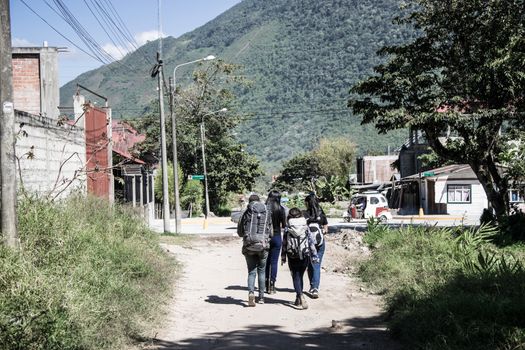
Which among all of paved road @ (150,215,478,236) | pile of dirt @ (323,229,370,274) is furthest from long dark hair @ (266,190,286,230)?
paved road @ (150,215,478,236)

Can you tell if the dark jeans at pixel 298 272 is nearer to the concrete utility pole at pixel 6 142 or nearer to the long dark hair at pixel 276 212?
the long dark hair at pixel 276 212

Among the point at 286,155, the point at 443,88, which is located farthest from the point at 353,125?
the point at 443,88

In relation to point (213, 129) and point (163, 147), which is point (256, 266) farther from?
point (213, 129)

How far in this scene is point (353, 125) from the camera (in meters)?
134

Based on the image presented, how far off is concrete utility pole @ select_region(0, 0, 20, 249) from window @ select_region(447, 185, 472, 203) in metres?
42.8

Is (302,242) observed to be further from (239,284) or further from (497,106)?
(497,106)

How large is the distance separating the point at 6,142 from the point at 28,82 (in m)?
12.0

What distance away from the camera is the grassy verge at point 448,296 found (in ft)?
21.3

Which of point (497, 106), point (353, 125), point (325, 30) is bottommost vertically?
point (497, 106)

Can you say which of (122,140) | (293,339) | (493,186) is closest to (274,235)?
(293,339)

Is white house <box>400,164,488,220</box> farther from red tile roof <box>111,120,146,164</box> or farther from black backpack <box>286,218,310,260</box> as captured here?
black backpack <box>286,218,310,260</box>

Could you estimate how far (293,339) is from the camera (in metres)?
7.95

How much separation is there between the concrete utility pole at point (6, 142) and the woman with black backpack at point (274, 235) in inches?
180

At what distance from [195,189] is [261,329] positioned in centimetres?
4575
